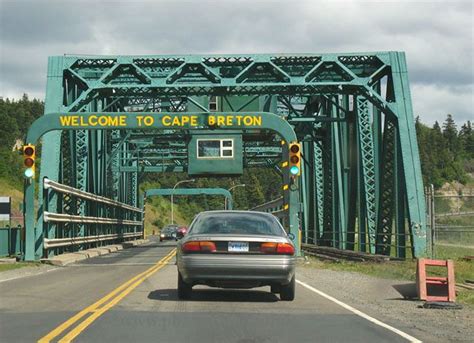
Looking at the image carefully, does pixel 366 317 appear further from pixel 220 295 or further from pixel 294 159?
pixel 294 159

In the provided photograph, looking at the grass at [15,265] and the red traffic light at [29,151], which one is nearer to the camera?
the grass at [15,265]

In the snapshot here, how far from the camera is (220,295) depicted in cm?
1270

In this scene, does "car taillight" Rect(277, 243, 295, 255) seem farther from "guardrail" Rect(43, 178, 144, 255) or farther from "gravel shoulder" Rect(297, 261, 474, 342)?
"guardrail" Rect(43, 178, 144, 255)

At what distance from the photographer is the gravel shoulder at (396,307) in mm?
9047

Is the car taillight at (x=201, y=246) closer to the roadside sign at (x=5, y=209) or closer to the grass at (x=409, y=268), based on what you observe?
the grass at (x=409, y=268)

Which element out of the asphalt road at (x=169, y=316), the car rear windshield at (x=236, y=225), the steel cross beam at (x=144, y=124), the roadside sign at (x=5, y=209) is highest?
the steel cross beam at (x=144, y=124)

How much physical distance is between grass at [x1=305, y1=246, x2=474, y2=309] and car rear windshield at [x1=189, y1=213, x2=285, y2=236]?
4.19m

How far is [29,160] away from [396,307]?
46.9 feet

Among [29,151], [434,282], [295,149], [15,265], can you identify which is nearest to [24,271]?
[15,265]

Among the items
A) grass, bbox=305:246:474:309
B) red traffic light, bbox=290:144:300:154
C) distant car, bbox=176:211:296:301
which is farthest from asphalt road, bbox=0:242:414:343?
red traffic light, bbox=290:144:300:154

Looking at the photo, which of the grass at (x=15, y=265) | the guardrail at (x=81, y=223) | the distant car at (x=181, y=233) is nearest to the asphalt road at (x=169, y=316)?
the distant car at (x=181, y=233)

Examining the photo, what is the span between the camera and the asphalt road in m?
8.29

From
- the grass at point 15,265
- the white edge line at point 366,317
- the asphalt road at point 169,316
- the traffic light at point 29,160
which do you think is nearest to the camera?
the asphalt road at point 169,316

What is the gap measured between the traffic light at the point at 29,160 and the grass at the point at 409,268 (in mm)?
9563
